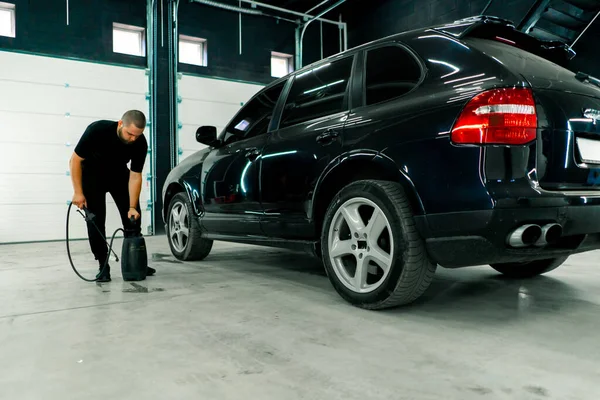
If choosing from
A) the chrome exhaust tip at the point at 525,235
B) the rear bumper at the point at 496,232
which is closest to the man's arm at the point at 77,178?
the rear bumper at the point at 496,232

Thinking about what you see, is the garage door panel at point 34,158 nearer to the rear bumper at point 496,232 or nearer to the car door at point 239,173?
the car door at point 239,173

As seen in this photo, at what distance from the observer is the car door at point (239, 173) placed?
319cm

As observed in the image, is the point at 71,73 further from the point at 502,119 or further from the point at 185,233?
the point at 502,119

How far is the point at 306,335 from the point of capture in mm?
1953

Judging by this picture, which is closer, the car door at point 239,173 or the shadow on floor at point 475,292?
the shadow on floor at point 475,292

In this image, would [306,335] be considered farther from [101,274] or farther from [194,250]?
[194,250]

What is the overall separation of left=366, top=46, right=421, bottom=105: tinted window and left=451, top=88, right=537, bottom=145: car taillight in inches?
17.2

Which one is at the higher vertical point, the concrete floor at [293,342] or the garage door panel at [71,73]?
the garage door panel at [71,73]

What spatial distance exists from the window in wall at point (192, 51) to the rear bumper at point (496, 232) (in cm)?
826

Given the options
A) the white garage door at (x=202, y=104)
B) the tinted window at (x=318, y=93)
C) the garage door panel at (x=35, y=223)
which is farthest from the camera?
the white garage door at (x=202, y=104)

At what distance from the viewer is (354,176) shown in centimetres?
247

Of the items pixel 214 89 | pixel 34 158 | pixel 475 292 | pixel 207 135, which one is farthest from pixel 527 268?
pixel 34 158

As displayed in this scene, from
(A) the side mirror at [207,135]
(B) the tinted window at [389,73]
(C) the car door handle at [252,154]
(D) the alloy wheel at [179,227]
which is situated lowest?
(D) the alloy wheel at [179,227]

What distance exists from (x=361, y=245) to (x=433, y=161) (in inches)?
24.3
